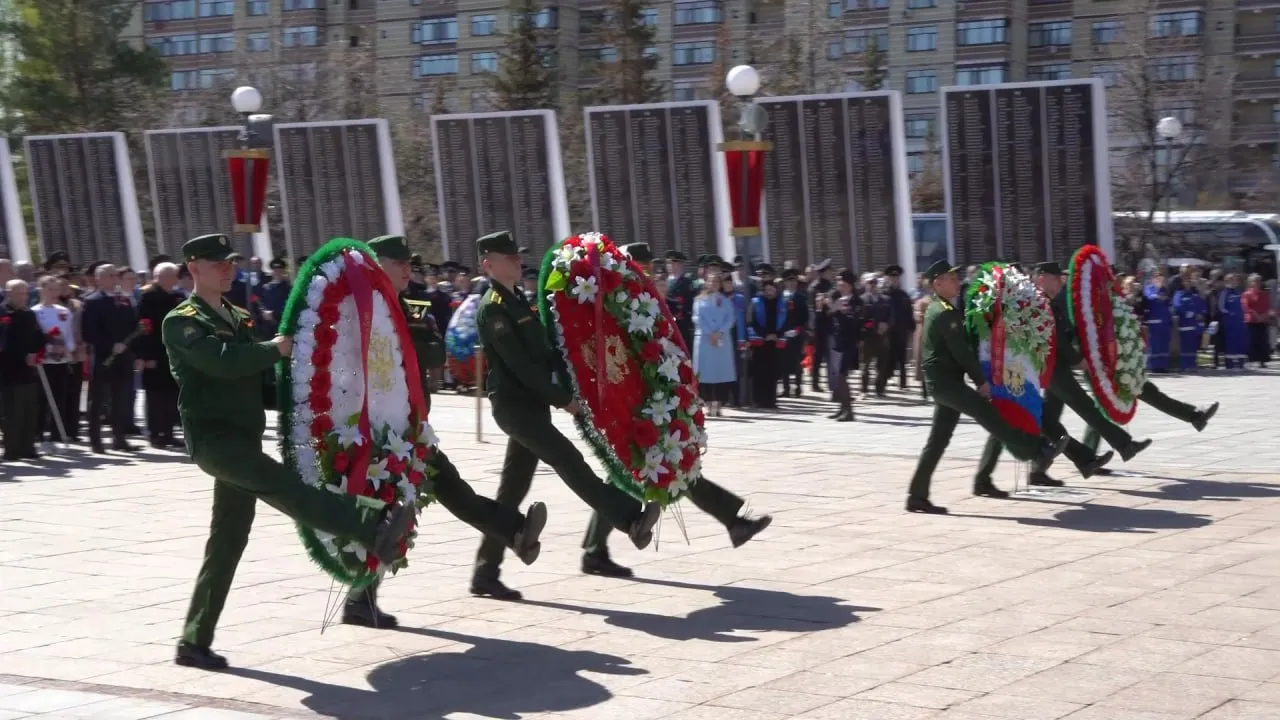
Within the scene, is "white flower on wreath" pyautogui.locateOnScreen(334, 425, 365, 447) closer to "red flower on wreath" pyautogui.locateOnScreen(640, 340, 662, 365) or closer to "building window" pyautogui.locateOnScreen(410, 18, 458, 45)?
"red flower on wreath" pyautogui.locateOnScreen(640, 340, 662, 365)

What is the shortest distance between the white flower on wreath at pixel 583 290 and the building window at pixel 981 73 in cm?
5637

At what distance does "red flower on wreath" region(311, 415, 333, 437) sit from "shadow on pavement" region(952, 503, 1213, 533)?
5384 mm

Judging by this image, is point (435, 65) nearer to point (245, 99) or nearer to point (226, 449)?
point (245, 99)

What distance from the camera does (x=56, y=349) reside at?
1602 cm

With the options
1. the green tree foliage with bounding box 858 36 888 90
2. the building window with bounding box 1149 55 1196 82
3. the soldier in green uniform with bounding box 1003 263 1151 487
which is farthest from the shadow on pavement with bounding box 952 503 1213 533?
the green tree foliage with bounding box 858 36 888 90

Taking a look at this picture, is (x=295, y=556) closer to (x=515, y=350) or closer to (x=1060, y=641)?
(x=515, y=350)

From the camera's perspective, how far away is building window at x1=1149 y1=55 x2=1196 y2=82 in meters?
42.0

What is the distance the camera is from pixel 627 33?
5278 centimetres

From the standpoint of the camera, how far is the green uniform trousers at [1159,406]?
13.5 metres

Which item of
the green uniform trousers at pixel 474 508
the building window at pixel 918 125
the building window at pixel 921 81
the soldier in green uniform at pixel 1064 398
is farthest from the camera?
the building window at pixel 918 125

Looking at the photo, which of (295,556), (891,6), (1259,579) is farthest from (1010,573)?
(891,6)

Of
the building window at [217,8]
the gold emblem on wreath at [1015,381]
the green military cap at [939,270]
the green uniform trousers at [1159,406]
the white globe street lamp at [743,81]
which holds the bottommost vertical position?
the green uniform trousers at [1159,406]

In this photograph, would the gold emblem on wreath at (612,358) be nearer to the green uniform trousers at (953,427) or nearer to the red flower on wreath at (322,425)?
the red flower on wreath at (322,425)

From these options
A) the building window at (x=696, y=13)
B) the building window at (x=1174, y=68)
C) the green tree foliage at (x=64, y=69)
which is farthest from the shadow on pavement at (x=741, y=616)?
the building window at (x=696, y=13)
